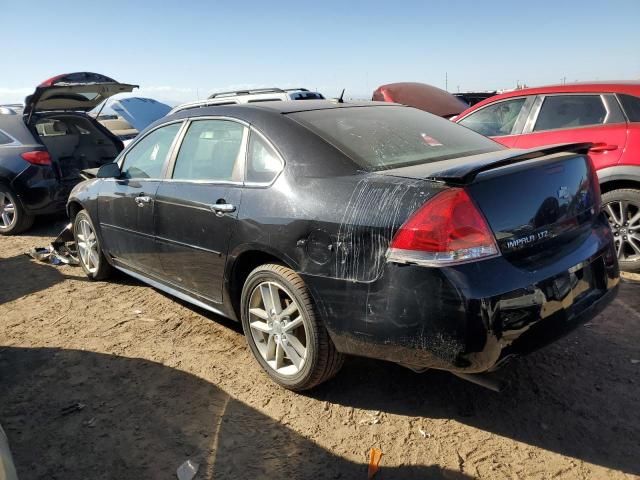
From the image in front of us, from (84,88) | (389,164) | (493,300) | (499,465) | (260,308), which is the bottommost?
(499,465)

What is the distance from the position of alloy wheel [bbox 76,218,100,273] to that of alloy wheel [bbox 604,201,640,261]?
475cm

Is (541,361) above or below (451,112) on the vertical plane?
below

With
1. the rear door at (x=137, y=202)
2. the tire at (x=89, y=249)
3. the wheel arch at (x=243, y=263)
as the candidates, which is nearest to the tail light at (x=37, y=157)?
the tire at (x=89, y=249)

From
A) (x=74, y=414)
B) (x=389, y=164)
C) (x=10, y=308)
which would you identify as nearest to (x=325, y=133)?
(x=389, y=164)

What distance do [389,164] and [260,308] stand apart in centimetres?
114

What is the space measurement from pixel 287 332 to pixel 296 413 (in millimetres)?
Answer: 434

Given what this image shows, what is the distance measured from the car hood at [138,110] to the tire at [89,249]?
14.7 ft

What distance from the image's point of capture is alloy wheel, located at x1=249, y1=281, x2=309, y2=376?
9.29 feet

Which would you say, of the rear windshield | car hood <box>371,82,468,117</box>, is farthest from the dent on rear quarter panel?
car hood <box>371,82,468,117</box>

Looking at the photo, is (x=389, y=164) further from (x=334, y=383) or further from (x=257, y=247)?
(x=334, y=383)

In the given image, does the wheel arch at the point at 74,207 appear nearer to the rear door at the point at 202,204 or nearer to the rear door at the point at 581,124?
the rear door at the point at 202,204

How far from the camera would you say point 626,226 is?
4.58 m

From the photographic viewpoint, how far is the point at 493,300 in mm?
2137

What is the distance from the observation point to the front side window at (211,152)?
320 centimetres
